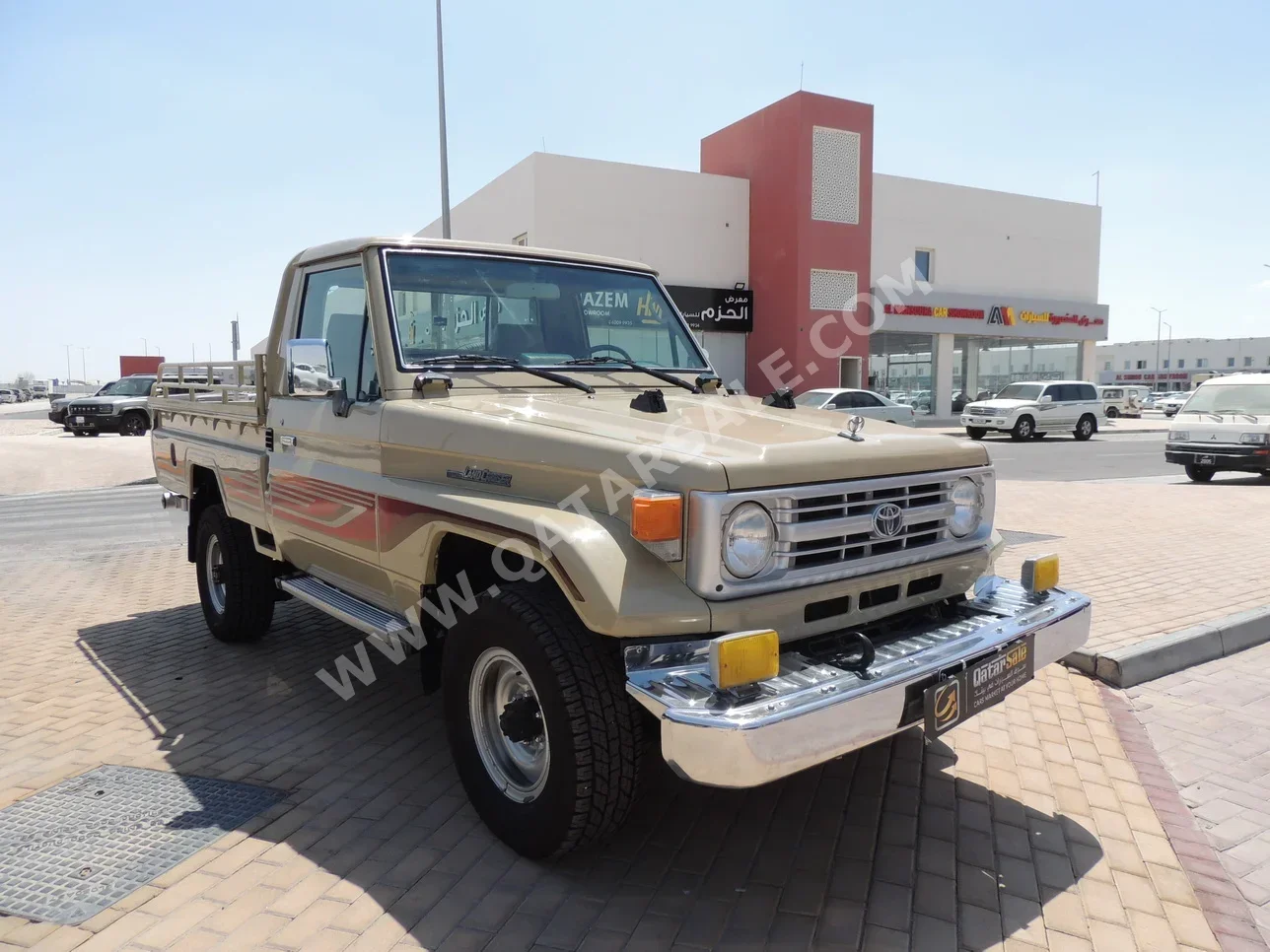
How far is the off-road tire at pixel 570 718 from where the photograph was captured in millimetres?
2664

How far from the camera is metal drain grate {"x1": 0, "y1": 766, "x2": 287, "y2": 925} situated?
2820 mm

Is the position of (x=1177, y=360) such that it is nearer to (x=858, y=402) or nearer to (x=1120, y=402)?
(x=1120, y=402)

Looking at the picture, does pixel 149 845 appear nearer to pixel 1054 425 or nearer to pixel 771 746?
pixel 771 746

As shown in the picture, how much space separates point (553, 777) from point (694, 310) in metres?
24.6

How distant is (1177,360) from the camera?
91.9 m

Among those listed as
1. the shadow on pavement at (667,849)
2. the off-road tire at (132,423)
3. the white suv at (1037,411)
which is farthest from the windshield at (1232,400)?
the off-road tire at (132,423)

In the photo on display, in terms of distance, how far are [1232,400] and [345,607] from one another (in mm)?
15392

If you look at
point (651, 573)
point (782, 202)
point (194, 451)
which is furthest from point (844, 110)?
point (651, 573)

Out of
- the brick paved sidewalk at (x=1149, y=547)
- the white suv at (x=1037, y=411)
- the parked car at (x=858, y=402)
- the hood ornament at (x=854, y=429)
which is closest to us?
the hood ornament at (x=854, y=429)

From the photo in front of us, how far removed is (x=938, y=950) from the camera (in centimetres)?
256

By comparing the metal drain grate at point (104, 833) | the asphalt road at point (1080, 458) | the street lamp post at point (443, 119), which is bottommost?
the asphalt road at point (1080, 458)

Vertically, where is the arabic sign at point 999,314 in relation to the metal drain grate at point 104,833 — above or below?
above

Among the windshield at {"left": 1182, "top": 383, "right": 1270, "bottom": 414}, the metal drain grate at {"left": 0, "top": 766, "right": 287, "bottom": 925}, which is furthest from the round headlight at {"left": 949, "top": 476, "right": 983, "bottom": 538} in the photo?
the windshield at {"left": 1182, "top": 383, "right": 1270, "bottom": 414}

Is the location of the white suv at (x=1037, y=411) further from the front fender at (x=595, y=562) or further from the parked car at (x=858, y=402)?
the front fender at (x=595, y=562)
